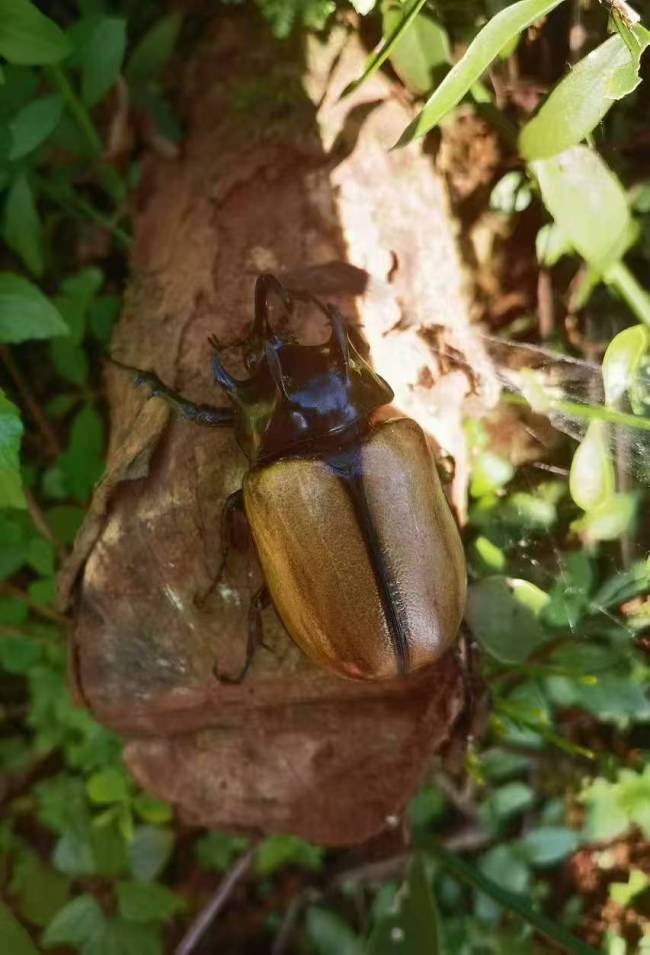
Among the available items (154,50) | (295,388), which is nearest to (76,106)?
(154,50)

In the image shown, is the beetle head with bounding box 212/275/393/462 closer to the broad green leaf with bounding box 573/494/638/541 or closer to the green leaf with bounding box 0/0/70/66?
the broad green leaf with bounding box 573/494/638/541

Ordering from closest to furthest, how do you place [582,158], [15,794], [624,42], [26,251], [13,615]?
[624,42], [582,158], [26,251], [13,615], [15,794]

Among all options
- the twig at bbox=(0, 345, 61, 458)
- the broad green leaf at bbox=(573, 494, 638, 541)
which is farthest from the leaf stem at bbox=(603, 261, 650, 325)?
the twig at bbox=(0, 345, 61, 458)

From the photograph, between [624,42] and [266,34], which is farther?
[266,34]

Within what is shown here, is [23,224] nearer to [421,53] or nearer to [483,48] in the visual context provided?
[421,53]

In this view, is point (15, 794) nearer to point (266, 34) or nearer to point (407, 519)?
point (407, 519)

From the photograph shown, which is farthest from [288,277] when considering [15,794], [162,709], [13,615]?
[15,794]
